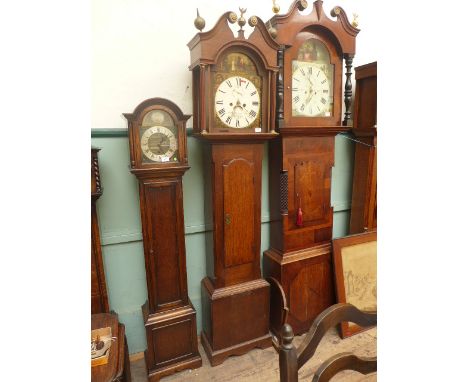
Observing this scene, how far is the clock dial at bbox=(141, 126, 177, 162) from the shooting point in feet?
5.24

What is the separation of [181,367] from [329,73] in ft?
6.47

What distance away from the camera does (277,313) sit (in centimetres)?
212

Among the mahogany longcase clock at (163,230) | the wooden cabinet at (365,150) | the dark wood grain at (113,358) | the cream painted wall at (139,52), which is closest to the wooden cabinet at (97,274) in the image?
the dark wood grain at (113,358)

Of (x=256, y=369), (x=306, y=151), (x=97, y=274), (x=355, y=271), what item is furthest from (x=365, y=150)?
(x=97, y=274)

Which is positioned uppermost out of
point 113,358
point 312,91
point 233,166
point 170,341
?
point 312,91

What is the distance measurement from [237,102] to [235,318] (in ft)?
4.15

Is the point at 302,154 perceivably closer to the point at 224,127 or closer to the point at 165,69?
the point at 224,127

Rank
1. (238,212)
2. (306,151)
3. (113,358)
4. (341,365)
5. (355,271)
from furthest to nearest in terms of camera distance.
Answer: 1. (355,271)
2. (306,151)
3. (238,212)
4. (113,358)
5. (341,365)

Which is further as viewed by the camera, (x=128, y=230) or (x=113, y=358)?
A: (x=128, y=230)

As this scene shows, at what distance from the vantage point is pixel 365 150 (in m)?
2.32

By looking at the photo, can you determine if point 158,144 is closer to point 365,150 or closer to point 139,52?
point 139,52

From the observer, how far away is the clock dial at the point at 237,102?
171 centimetres

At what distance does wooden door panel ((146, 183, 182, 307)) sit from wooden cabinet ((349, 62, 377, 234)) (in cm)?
141
